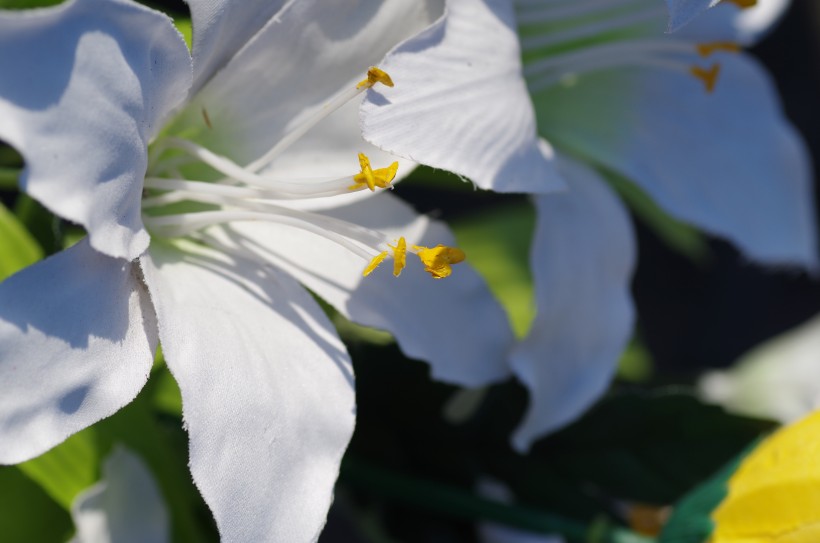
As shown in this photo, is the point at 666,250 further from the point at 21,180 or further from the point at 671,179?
the point at 21,180

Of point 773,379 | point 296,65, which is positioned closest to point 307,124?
point 296,65

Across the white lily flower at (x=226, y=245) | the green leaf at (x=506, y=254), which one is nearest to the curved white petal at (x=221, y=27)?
the white lily flower at (x=226, y=245)

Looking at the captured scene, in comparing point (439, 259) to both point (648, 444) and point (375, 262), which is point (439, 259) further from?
point (648, 444)

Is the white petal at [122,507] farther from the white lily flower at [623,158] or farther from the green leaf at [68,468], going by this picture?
the white lily flower at [623,158]

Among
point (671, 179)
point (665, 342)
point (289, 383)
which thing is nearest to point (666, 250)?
point (665, 342)

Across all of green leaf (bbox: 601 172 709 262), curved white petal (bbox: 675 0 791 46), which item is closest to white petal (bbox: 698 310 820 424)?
green leaf (bbox: 601 172 709 262)

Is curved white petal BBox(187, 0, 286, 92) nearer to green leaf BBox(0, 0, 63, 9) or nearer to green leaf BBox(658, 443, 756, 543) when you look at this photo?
green leaf BBox(0, 0, 63, 9)
